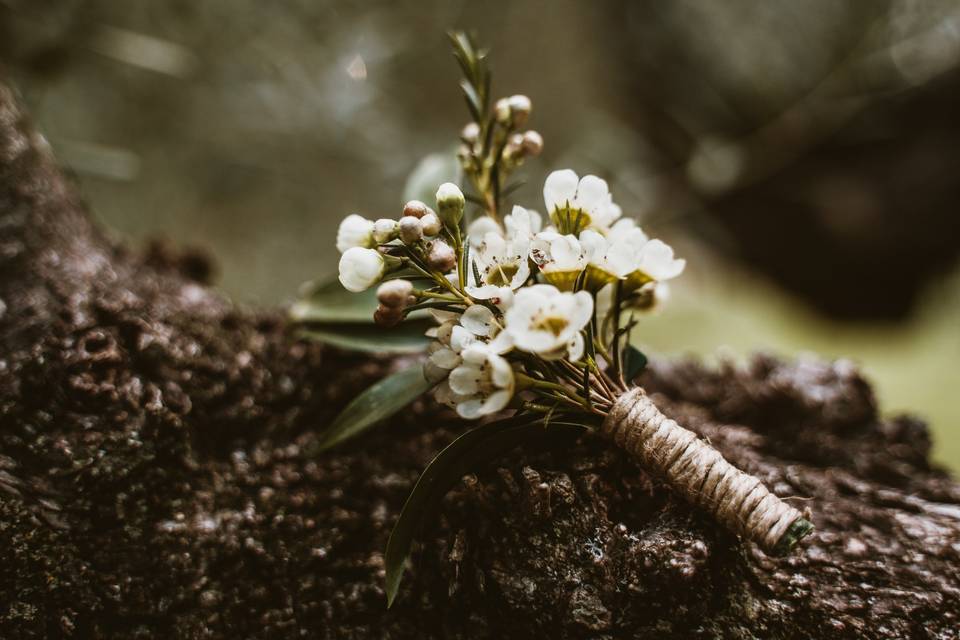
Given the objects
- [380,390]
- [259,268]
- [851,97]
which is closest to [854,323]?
[851,97]

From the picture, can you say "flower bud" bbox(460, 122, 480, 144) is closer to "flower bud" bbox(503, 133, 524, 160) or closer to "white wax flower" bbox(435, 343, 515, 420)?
"flower bud" bbox(503, 133, 524, 160)

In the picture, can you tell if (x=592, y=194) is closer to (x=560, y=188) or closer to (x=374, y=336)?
(x=560, y=188)

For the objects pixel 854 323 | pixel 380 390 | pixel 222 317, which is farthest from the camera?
pixel 854 323

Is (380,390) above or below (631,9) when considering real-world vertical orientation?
below

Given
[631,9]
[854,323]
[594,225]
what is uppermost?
[631,9]

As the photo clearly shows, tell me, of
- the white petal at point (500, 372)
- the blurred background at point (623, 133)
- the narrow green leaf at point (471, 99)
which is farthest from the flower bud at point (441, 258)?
the blurred background at point (623, 133)

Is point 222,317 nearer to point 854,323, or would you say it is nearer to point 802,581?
point 802,581

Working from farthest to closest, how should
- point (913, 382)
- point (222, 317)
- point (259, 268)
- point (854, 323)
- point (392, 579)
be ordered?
point (854, 323)
point (259, 268)
point (913, 382)
point (222, 317)
point (392, 579)
